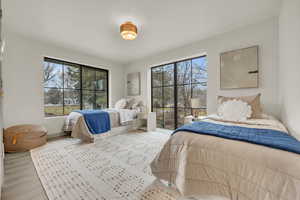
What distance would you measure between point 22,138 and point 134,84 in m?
3.32

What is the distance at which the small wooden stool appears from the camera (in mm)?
2348

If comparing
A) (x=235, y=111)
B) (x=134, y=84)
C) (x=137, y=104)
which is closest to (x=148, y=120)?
(x=137, y=104)

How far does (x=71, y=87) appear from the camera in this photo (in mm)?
3865

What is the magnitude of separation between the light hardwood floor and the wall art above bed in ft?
11.3

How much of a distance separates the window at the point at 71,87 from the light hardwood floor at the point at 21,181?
1.69m

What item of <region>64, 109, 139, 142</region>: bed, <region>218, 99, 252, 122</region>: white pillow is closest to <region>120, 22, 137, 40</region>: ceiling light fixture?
<region>64, 109, 139, 142</region>: bed

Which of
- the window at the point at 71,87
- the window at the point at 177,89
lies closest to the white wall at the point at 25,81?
the window at the point at 71,87

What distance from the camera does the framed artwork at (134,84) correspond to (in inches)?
183

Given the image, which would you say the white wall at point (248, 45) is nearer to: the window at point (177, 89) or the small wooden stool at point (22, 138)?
the window at point (177, 89)

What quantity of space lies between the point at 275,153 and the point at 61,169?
2457mm

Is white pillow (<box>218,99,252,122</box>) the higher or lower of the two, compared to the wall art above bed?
lower

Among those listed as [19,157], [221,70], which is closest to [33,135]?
[19,157]

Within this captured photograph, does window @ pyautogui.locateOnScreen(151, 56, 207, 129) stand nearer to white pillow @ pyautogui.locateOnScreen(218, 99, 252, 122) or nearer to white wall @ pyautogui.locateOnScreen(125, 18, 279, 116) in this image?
white wall @ pyautogui.locateOnScreen(125, 18, 279, 116)

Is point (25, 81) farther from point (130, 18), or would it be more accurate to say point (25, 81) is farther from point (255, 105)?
point (255, 105)
